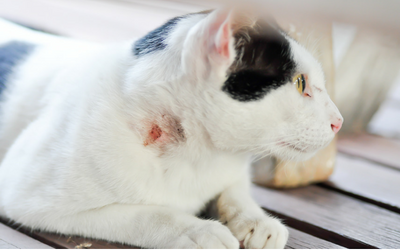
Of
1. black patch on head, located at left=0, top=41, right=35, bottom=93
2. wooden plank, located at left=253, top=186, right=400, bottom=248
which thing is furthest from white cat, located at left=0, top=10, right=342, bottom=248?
black patch on head, located at left=0, top=41, right=35, bottom=93

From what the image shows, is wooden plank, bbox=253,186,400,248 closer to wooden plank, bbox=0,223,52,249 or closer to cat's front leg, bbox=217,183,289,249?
cat's front leg, bbox=217,183,289,249

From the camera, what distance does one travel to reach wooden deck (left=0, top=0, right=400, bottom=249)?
0.82 m

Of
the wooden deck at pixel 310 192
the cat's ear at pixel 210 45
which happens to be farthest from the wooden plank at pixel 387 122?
the cat's ear at pixel 210 45

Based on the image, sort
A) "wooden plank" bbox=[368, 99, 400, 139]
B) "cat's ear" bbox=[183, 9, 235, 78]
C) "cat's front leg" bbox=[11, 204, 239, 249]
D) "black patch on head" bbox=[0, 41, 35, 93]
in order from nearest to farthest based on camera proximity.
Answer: "cat's ear" bbox=[183, 9, 235, 78] → "cat's front leg" bbox=[11, 204, 239, 249] → "black patch on head" bbox=[0, 41, 35, 93] → "wooden plank" bbox=[368, 99, 400, 139]

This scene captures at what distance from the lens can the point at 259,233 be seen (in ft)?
2.71

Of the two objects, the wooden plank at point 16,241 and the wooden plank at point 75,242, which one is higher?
the wooden plank at point 75,242

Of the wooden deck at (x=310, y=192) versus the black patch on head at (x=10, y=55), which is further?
the black patch on head at (x=10, y=55)

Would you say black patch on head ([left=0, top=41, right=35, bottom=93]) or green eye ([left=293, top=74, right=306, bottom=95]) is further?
black patch on head ([left=0, top=41, right=35, bottom=93])

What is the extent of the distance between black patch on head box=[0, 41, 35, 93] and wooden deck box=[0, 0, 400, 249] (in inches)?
5.0

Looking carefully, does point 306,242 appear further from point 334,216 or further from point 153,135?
point 153,135

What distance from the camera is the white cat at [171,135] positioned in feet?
2.43

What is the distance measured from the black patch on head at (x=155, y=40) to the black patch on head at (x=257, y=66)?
7.8 inches

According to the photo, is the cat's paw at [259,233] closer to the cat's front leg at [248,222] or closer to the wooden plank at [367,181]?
the cat's front leg at [248,222]

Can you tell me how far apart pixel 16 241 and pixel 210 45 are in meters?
0.65
